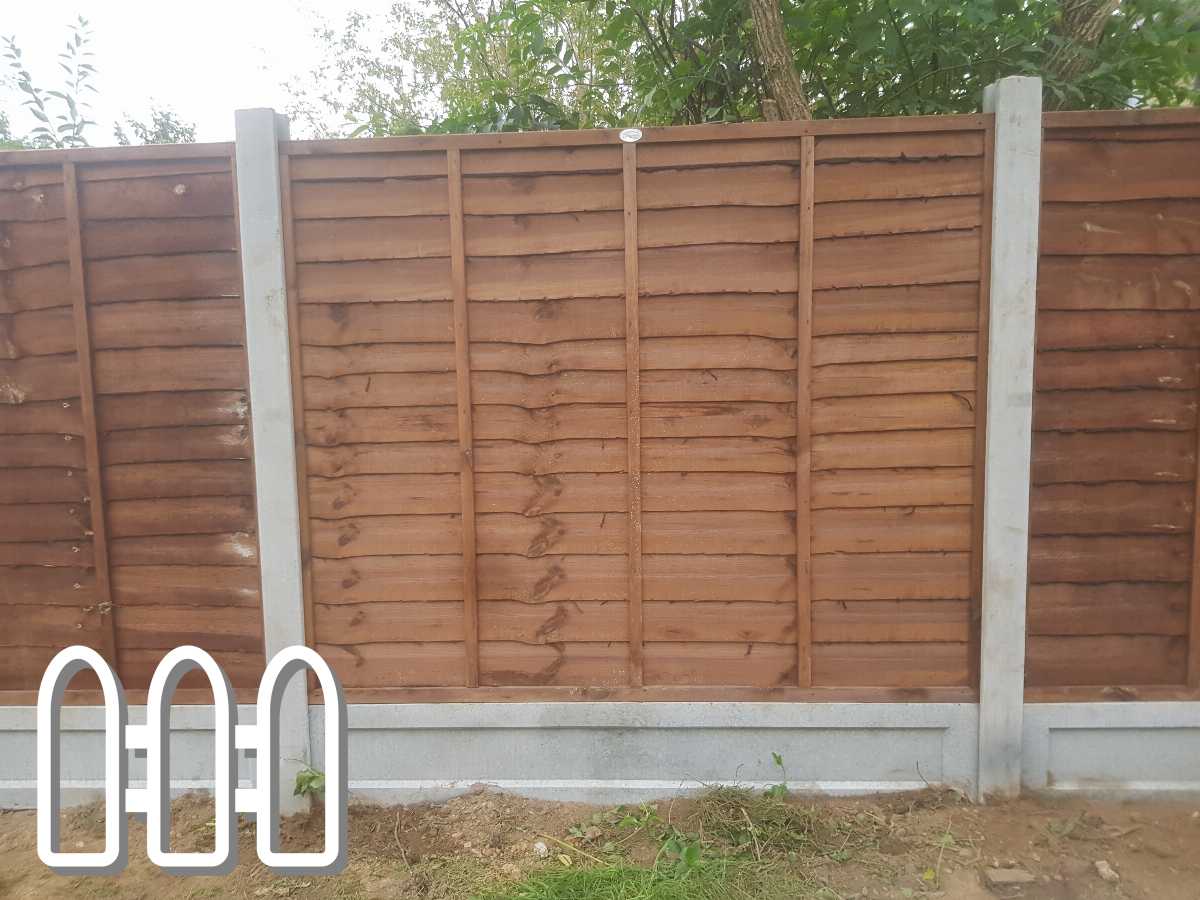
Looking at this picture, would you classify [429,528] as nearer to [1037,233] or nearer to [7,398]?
[7,398]

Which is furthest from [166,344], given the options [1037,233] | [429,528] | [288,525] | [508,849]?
[1037,233]

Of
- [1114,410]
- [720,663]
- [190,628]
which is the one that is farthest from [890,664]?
[190,628]

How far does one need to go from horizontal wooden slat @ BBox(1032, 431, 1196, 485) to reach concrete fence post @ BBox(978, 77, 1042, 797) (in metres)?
0.12

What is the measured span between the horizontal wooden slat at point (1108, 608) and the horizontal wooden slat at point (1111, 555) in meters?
0.06

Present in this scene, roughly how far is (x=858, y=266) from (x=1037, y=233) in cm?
64

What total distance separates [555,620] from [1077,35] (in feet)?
12.2

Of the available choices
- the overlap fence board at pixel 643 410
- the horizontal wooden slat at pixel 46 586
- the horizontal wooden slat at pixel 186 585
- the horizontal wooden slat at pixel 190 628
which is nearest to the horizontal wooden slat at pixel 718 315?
the overlap fence board at pixel 643 410

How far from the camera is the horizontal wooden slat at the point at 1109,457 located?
2740mm

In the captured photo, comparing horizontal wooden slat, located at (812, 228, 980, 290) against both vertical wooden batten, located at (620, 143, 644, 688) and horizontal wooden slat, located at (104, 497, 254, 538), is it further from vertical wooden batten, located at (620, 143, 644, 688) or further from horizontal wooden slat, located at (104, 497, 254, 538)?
horizontal wooden slat, located at (104, 497, 254, 538)

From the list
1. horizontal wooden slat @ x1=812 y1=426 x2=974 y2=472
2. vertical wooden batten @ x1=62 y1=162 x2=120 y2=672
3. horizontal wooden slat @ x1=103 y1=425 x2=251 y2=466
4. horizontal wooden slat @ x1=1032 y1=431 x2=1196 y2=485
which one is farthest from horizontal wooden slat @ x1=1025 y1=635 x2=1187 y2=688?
vertical wooden batten @ x1=62 y1=162 x2=120 y2=672

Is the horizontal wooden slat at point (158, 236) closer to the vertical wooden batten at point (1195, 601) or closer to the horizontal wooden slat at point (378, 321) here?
the horizontal wooden slat at point (378, 321)

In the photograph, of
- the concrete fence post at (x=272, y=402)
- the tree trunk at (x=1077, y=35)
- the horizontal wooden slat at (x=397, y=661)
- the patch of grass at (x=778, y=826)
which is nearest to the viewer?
the patch of grass at (x=778, y=826)

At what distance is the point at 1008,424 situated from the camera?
2680mm

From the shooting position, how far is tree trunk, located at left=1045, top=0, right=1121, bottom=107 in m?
3.38
